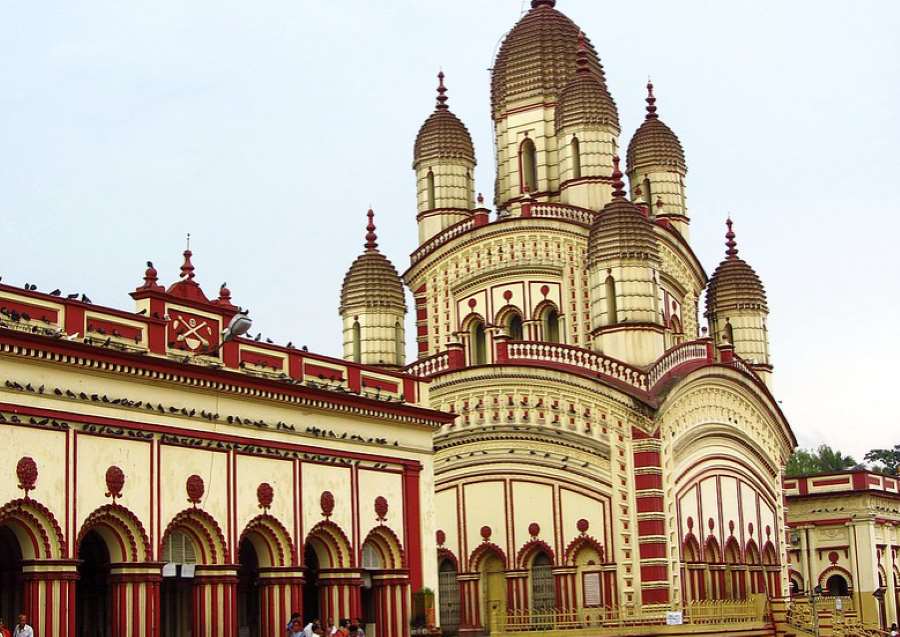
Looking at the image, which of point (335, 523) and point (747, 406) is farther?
point (747, 406)

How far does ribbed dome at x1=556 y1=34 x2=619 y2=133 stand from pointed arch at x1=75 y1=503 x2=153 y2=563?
23792 millimetres

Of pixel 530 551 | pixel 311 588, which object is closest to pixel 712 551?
pixel 530 551

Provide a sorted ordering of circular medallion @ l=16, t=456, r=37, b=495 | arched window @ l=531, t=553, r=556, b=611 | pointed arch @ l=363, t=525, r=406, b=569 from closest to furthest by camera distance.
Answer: circular medallion @ l=16, t=456, r=37, b=495 < pointed arch @ l=363, t=525, r=406, b=569 < arched window @ l=531, t=553, r=556, b=611

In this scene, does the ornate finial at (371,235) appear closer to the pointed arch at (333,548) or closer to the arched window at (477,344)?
the arched window at (477,344)

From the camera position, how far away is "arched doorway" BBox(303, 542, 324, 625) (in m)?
29.2

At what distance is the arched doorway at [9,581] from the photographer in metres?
23.5

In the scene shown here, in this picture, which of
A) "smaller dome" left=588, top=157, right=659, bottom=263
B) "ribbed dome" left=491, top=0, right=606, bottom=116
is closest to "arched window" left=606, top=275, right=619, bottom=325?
"smaller dome" left=588, top=157, right=659, bottom=263

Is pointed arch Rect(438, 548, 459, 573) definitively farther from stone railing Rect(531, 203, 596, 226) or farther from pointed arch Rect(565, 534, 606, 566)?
stone railing Rect(531, 203, 596, 226)

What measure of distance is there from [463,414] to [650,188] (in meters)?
12.6

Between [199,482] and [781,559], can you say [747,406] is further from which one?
[199,482]

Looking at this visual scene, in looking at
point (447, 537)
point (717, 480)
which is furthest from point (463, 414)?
point (717, 480)

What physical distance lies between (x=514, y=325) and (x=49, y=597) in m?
23.9

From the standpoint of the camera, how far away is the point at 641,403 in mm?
38531

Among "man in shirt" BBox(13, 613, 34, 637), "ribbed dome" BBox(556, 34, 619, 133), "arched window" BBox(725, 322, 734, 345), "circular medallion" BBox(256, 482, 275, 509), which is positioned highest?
"ribbed dome" BBox(556, 34, 619, 133)
